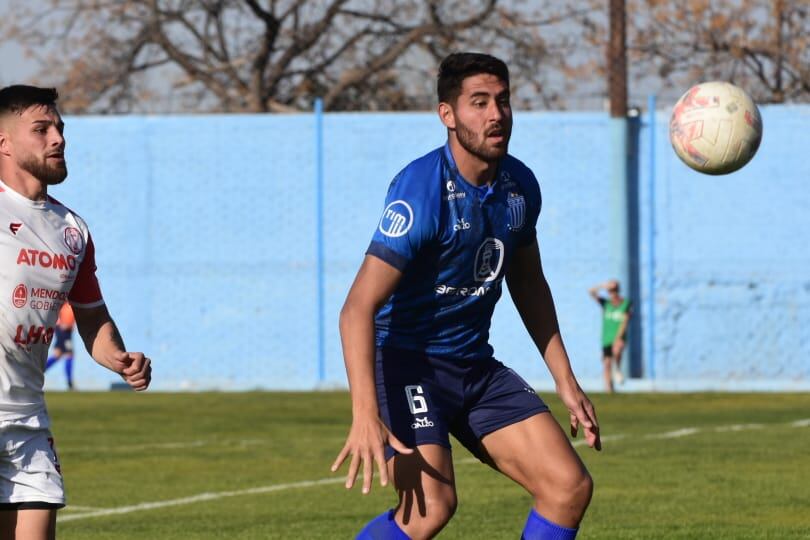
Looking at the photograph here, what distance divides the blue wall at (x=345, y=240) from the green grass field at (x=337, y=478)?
5.32 meters

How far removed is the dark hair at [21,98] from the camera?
249 inches

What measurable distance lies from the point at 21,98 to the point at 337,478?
696 centimetres

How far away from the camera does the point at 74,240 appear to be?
6.42 meters

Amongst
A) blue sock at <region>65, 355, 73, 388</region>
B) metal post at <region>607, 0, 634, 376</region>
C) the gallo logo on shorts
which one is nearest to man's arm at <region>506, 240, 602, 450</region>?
the gallo logo on shorts

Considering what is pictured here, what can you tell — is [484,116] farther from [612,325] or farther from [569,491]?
[612,325]

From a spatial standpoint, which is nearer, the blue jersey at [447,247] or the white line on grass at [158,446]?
the blue jersey at [447,247]

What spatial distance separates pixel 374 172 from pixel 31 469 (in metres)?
21.1

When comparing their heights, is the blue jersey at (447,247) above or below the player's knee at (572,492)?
above

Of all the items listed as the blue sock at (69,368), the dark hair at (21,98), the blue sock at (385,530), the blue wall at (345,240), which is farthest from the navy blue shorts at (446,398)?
the blue sock at (69,368)

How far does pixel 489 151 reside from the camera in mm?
6387

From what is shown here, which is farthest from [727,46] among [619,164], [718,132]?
[718,132]

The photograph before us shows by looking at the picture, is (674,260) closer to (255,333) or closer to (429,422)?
(255,333)

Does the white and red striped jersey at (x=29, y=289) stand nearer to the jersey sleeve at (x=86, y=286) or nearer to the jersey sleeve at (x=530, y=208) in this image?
the jersey sleeve at (x=86, y=286)

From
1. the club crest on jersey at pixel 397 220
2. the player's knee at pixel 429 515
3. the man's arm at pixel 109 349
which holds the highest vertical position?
the club crest on jersey at pixel 397 220
